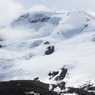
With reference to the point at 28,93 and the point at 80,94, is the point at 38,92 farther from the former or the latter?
the point at 80,94

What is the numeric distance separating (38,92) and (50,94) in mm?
7004

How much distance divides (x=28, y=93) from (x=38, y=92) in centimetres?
801

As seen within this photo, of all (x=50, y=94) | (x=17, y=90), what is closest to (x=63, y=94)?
(x=50, y=94)

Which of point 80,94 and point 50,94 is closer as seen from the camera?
point 50,94

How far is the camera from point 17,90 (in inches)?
7298

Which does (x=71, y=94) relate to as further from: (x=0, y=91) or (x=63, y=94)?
(x=0, y=91)

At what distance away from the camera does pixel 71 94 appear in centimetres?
19625

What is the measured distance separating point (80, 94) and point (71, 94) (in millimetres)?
5436

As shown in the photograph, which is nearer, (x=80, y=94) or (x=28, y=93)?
(x=28, y=93)

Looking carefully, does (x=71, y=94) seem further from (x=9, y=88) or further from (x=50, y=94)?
(x=9, y=88)

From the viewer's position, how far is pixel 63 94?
190m

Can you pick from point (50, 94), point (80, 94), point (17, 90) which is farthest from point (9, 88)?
point (80, 94)

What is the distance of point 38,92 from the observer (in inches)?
7470

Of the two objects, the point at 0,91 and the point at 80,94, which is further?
the point at 80,94
